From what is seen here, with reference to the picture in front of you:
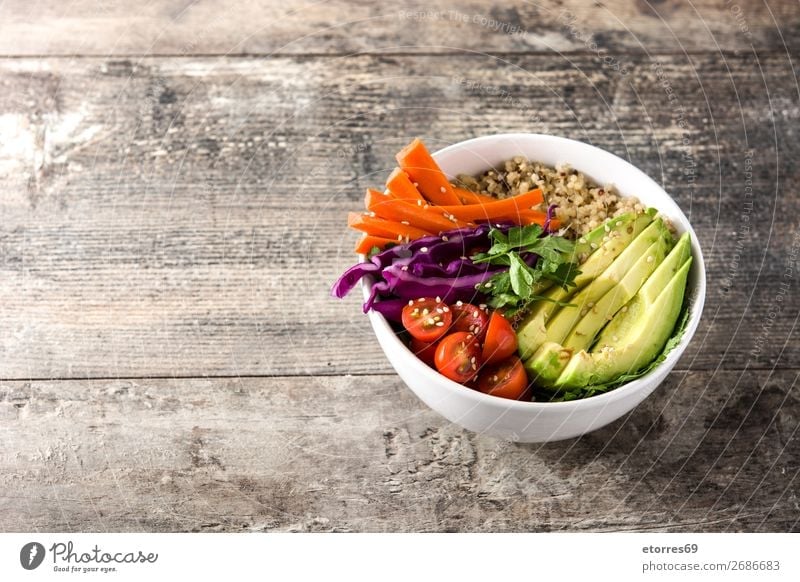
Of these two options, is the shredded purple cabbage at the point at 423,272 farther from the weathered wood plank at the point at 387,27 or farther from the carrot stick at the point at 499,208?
the weathered wood plank at the point at 387,27

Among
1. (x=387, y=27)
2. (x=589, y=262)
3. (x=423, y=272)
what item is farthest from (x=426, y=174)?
(x=387, y=27)

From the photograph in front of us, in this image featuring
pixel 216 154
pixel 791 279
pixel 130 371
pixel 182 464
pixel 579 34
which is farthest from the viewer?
pixel 579 34

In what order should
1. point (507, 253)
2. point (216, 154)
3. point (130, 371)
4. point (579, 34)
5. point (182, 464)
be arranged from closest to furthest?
point (507, 253)
point (182, 464)
point (130, 371)
point (216, 154)
point (579, 34)

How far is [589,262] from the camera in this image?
1.39m

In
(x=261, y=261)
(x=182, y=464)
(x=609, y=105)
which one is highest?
(x=609, y=105)

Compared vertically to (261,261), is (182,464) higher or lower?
lower

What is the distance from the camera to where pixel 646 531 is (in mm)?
1415

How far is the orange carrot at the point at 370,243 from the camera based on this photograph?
1389mm

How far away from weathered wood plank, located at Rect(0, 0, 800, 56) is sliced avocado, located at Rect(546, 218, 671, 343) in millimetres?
722

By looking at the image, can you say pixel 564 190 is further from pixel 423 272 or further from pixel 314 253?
pixel 314 253

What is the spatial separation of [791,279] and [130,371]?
121cm

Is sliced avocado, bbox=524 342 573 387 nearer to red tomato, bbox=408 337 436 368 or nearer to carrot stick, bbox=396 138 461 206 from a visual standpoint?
red tomato, bbox=408 337 436 368
